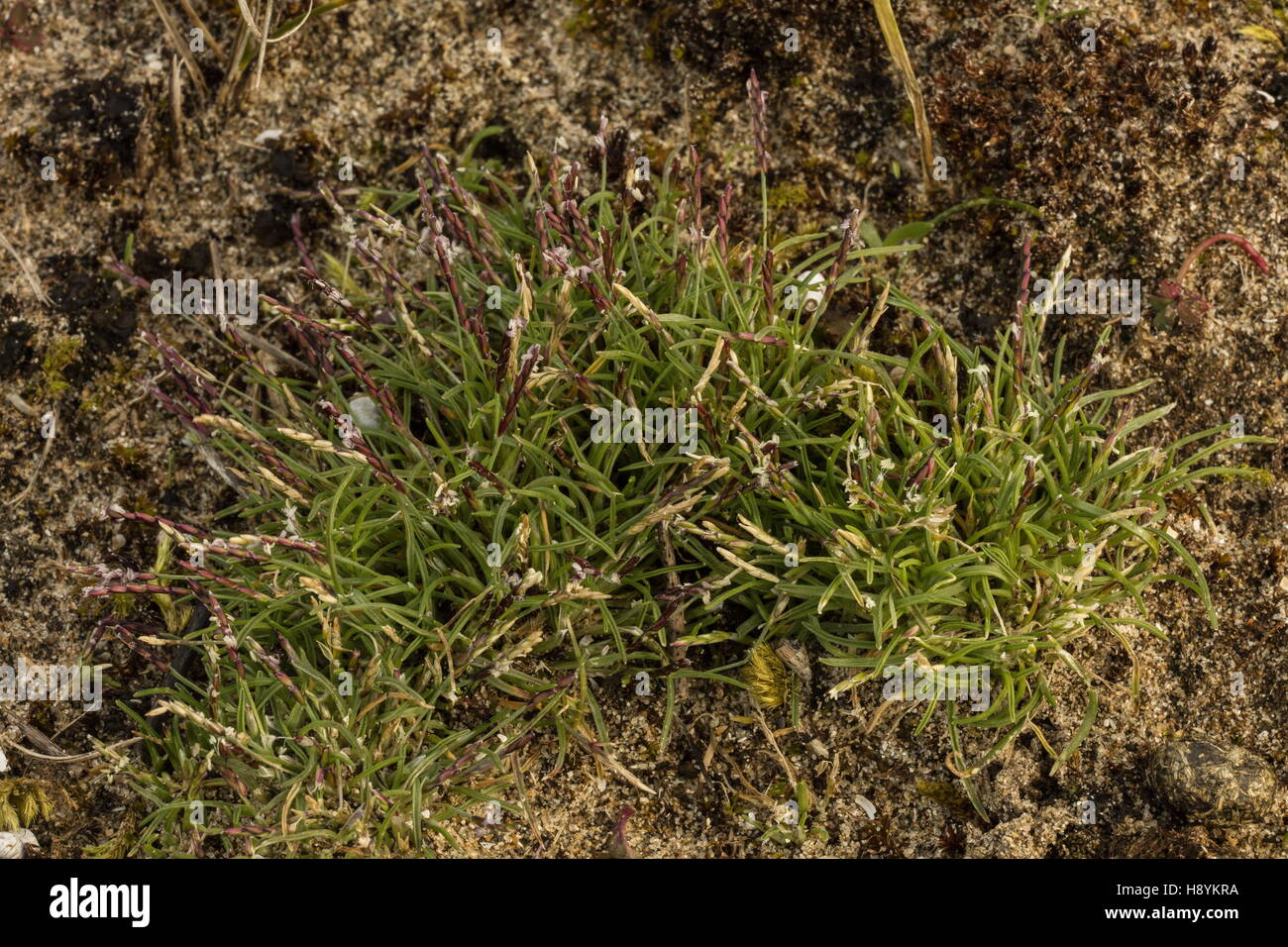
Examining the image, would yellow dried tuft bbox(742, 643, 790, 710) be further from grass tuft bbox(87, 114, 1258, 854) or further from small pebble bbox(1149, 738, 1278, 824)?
small pebble bbox(1149, 738, 1278, 824)

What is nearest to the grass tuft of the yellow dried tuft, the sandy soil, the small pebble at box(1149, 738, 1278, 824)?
the yellow dried tuft

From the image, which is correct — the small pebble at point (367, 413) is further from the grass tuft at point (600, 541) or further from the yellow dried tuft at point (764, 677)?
the yellow dried tuft at point (764, 677)

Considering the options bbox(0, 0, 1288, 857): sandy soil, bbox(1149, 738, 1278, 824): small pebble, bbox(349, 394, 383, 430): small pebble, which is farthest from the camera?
bbox(349, 394, 383, 430): small pebble

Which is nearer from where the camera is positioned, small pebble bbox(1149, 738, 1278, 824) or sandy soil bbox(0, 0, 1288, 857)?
small pebble bbox(1149, 738, 1278, 824)

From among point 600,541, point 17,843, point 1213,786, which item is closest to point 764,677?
point 600,541

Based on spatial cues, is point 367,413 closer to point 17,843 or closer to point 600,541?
point 600,541
